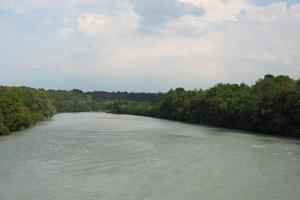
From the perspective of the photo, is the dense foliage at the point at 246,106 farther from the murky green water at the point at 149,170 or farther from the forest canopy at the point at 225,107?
the murky green water at the point at 149,170

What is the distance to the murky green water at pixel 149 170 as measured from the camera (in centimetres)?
2686

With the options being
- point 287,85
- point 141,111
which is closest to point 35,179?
point 287,85

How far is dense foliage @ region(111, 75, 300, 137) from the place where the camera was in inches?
2518

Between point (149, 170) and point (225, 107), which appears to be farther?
point (225, 107)

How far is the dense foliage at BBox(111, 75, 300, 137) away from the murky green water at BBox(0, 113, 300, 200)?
44.9 feet

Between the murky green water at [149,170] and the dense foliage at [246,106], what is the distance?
13.7m

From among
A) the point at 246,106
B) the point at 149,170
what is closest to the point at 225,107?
the point at 246,106

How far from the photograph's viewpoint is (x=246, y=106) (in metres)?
76.3

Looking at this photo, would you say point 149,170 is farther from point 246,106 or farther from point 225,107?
point 225,107

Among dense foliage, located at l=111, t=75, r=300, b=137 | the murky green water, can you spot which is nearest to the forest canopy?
dense foliage, located at l=111, t=75, r=300, b=137

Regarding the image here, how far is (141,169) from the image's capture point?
3391 centimetres

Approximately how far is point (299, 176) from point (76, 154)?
1843 cm

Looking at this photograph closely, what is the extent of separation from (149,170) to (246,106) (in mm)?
45384

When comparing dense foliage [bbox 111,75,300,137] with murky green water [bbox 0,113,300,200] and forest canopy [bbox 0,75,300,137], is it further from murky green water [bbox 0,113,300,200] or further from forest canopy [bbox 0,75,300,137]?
murky green water [bbox 0,113,300,200]
